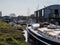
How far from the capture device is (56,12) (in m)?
32.4

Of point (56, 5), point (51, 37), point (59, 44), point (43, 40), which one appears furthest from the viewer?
point (56, 5)

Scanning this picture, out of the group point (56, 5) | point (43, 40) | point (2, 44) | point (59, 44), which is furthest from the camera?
point (56, 5)

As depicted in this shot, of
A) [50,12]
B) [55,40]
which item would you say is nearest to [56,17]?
[50,12]

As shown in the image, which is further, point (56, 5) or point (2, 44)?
point (56, 5)

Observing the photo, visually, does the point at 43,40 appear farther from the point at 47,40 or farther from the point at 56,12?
the point at 56,12

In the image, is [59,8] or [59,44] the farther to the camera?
[59,8]

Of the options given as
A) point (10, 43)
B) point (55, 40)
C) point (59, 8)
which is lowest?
point (10, 43)

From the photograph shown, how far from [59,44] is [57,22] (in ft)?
44.1

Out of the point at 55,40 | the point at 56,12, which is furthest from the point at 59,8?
the point at 55,40

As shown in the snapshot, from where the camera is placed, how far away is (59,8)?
3228cm

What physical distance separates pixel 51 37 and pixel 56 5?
12.9 m

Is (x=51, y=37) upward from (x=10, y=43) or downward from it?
upward

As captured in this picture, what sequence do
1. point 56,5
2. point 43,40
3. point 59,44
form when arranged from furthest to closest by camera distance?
point 56,5 < point 43,40 < point 59,44

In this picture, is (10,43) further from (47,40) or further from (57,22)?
(47,40)
